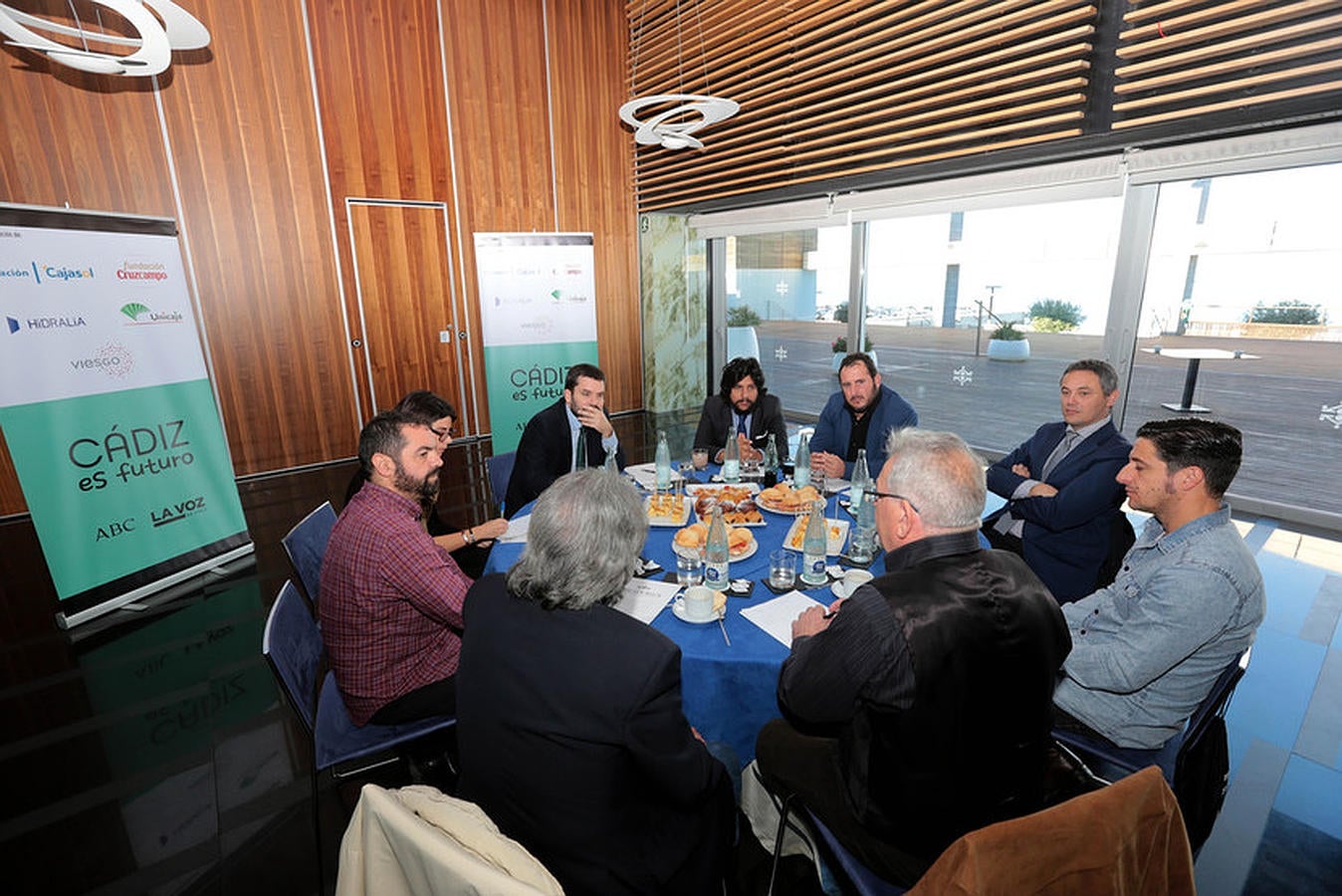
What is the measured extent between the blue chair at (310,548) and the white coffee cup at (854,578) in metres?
2.01

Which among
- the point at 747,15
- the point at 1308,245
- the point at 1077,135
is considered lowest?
the point at 1308,245

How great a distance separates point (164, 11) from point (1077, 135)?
593 cm

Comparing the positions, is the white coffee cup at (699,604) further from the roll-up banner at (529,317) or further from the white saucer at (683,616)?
the roll-up banner at (529,317)

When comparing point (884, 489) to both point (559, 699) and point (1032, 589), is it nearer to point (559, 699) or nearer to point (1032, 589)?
point (1032, 589)

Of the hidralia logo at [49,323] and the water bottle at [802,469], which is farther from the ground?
the hidralia logo at [49,323]

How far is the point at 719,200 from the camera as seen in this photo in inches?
295

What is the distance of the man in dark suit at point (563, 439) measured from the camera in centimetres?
356

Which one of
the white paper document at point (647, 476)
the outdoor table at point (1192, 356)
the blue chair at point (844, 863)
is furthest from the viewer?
the outdoor table at point (1192, 356)

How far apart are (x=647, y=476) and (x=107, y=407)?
11.7 feet

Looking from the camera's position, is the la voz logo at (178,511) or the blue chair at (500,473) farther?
the la voz logo at (178,511)

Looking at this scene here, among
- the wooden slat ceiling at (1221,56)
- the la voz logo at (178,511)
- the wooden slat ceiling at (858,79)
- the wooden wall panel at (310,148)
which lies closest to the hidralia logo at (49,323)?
the la voz logo at (178,511)

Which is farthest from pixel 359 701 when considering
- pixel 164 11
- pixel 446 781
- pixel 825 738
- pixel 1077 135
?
pixel 1077 135

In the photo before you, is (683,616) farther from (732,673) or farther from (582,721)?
(582,721)

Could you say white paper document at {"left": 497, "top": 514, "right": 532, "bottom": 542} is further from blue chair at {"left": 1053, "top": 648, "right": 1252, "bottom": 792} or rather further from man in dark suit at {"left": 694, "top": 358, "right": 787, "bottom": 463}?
blue chair at {"left": 1053, "top": 648, "right": 1252, "bottom": 792}
